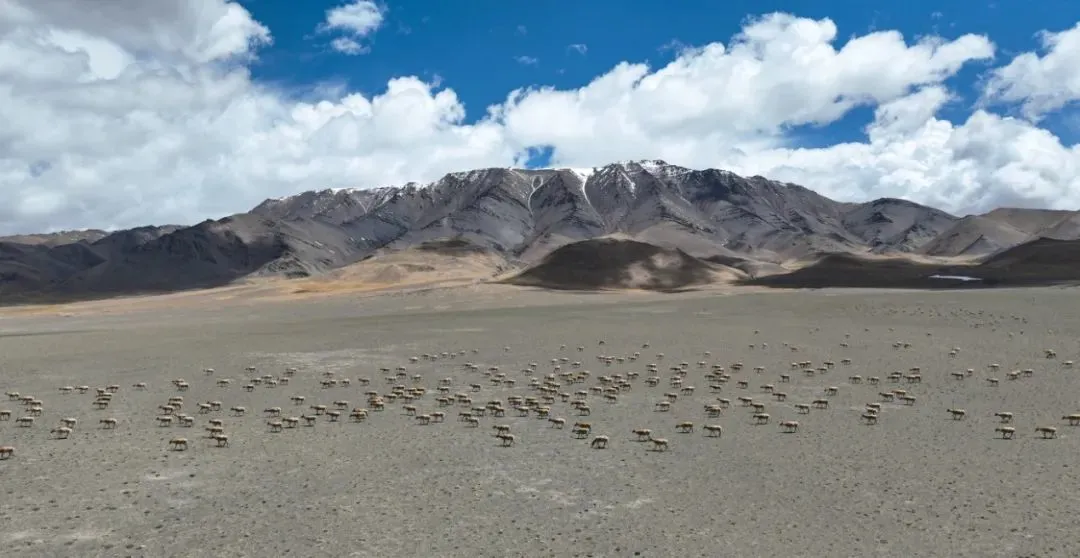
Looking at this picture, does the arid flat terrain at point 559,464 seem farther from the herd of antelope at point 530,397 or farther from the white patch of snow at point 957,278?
the white patch of snow at point 957,278

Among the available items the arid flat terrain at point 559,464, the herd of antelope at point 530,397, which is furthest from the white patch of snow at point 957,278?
the herd of antelope at point 530,397

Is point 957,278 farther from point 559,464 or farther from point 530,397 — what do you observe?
point 559,464

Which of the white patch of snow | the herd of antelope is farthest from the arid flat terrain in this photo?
the white patch of snow

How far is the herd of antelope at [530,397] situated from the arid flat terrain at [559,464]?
0.29m

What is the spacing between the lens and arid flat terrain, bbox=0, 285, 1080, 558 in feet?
49.6

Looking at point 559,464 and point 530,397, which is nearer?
point 559,464

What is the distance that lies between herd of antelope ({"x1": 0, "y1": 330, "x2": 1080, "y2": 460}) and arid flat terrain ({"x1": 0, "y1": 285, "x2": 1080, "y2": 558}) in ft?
0.94

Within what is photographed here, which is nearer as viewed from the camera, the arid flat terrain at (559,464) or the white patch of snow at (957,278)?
the arid flat terrain at (559,464)

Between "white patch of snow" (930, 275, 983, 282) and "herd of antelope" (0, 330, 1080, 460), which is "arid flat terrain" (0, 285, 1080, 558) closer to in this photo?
"herd of antelope" (0, 330, 1080, 460)

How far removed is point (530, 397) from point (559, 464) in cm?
1067

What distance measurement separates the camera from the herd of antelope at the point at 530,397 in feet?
82.7

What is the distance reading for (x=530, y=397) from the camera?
31.5 meters

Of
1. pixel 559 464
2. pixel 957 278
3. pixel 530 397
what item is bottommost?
pixel 559 464

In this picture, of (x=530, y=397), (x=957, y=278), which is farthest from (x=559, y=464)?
(x=957, y=278)
